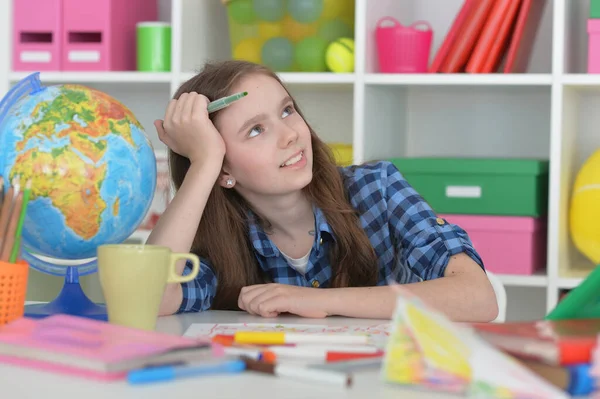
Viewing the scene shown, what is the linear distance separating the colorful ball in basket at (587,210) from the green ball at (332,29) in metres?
0.74

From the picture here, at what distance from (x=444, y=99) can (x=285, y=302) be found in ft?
5.35

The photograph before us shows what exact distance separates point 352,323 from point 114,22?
5.47 ft

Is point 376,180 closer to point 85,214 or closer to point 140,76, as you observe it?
point 85,214

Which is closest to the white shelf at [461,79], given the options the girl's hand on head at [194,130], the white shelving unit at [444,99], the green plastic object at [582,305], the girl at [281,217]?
the white shelving unit at [444,99]

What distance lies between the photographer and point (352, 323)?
1.26 metres

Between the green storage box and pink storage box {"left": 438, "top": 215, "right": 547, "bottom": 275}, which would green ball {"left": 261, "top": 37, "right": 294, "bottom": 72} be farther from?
pink storage box {"left": 438, "top": 215, "right": 547, "bottom": 275}

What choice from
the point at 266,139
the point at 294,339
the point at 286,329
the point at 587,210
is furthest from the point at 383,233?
the point at 587,210

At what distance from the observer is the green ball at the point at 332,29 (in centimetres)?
254

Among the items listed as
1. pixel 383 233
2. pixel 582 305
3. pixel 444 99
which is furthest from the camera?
pixel 444 99

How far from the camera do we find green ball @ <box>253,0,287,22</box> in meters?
2.52

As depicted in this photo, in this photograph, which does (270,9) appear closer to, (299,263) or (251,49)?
(251,49)

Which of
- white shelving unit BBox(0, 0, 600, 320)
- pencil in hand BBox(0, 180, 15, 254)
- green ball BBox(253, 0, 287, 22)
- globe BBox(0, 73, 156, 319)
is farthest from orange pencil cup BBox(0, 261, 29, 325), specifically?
green ball BBox(253, 0, 287, 22)

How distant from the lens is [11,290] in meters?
1.07

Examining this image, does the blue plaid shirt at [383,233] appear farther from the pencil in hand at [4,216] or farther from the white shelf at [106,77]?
the white shelf at [106,77]
